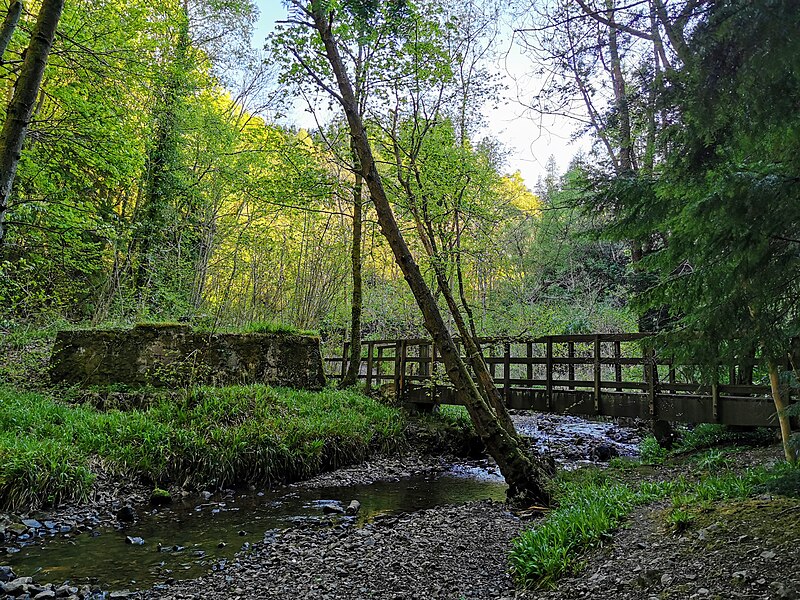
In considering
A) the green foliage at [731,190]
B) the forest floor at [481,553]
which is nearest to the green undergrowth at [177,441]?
the forest floor at [481,553]

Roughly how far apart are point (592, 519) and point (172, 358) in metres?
9.24

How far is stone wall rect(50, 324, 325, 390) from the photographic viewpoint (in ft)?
32.7

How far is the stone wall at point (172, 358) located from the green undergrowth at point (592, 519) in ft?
25.6

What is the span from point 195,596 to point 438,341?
3.61m

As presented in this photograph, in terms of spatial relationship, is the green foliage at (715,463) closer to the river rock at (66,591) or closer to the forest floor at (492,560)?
the forest floor at (492,560)

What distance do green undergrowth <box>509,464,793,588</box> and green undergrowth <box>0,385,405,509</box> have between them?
4802mm

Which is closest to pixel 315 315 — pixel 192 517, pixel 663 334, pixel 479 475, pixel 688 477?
pixel 479 475

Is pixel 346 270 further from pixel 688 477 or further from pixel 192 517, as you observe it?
pixel 688 477

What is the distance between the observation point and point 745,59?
6.87ft

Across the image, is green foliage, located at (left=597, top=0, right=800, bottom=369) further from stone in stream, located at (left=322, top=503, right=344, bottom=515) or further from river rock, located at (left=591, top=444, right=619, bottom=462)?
river rock, located at (left=591, top=444, right=619, bottom=462)

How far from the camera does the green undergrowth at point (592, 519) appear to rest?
3.53 metres

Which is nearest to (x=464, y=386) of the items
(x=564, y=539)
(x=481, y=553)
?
(x=481, y=553)

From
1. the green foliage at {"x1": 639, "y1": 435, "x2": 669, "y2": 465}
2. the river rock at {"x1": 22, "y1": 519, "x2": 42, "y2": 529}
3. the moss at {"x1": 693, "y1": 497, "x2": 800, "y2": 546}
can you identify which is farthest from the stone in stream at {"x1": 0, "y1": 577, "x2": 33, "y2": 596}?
the green foliage at {"x1": 639, "y1": 435, "x2": 669, "y2": 465}

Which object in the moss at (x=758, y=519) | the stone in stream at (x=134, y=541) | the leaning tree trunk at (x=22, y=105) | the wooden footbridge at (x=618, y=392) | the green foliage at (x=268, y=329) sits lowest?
the stone in stream at (x=134, y=541)
